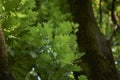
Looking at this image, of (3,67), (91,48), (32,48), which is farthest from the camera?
(91,48)

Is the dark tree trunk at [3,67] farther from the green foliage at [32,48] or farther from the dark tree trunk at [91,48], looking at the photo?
the dark tree trunk at [91,48]

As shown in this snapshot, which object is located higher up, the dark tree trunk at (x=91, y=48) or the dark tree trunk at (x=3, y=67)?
the dark tree trunk at (x=3, y=67)

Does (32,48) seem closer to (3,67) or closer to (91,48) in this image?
(3,67)

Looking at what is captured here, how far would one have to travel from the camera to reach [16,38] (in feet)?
12.0

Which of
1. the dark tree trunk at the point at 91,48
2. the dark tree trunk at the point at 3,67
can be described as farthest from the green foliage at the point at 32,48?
the dark tree trunk at the point at 91,48

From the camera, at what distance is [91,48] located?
15.9ft

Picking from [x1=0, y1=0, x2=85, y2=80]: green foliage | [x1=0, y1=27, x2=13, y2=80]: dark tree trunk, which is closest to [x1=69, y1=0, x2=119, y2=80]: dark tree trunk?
[x1=0, y1=0, x2=85, y2=80]: green foliage

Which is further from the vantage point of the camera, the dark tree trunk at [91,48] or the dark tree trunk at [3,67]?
the dark tree trunk at [91,48]

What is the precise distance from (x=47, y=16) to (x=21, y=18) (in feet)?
9.60

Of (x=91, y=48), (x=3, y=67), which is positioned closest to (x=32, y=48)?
(x=3, y=67)

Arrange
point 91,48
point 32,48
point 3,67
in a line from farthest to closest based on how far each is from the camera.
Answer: point 91,48, point 32,48, point 3,67

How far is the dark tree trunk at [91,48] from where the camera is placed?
4656 millimetres

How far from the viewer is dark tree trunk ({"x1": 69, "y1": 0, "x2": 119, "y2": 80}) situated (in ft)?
15.3

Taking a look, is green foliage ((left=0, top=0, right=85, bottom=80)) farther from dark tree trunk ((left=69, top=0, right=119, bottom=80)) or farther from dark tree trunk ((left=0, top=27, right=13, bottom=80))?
dark tree trunk ((left=69, top=0, right=119, bottom=80))
